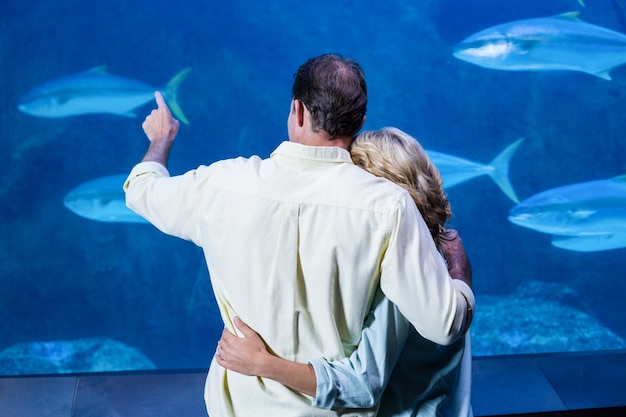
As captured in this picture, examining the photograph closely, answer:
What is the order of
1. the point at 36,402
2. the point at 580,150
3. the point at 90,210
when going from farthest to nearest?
the point at 580,150 → the point at 90,210 → the point at 36,402

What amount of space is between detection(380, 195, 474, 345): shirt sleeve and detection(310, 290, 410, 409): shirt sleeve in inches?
3.3

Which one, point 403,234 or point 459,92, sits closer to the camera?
point 403,234

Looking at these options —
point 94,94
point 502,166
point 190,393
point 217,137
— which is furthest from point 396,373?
point 217,137

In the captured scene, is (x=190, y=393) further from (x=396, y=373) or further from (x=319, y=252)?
(x=319, y=252)

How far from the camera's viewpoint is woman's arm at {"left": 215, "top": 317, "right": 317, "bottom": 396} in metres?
0.96

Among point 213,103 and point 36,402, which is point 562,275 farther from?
point 36,402

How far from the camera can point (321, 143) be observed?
98 cm

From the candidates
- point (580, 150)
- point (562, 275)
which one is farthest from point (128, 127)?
point (580, 150)

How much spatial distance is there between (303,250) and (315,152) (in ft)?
0.46

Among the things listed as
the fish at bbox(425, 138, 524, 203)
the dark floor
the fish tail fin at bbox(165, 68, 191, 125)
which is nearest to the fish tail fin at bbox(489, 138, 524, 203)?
the fish at bbox(425, 138, 524, 203)

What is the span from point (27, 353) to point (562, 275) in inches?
184

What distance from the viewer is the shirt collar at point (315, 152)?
3.16 feet

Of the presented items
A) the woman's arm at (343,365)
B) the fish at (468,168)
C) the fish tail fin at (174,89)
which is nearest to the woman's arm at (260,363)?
the woman's arm at (343,365)

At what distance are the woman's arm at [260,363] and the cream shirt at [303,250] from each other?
2 cm
